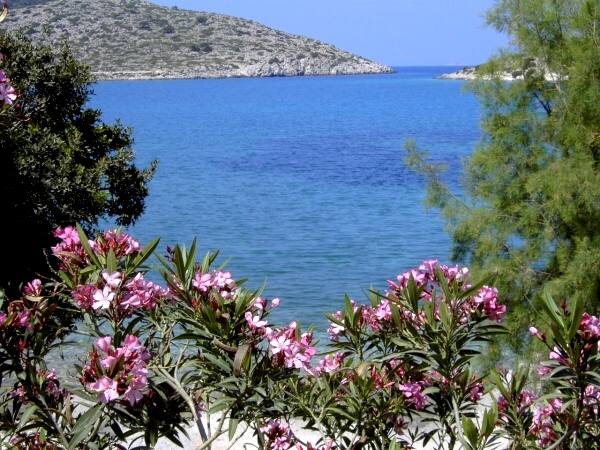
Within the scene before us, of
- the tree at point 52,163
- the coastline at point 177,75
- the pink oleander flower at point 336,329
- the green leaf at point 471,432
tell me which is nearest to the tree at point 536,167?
the tree at point 52,163

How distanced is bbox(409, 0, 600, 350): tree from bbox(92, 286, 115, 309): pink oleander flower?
720cm

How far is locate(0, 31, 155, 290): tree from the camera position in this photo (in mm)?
8336

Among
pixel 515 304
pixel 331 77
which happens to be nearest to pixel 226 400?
pixel 515 304

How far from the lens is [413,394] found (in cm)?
261

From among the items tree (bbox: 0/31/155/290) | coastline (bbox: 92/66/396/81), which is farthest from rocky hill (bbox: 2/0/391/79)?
tree (bbox: 0/31/155/290)

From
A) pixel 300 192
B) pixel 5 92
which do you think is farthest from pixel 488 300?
pixel 300 192

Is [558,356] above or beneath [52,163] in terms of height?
above

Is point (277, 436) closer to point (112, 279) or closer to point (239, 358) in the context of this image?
point (239, 358)

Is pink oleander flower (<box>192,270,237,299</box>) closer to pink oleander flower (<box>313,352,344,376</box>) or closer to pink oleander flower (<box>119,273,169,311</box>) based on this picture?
pink oleander flower (<box>119,273,169,311</box>)

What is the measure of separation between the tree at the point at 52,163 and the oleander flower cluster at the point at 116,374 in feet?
18.6

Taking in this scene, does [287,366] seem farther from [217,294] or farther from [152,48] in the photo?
[152,48]

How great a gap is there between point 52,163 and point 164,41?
10145 cm

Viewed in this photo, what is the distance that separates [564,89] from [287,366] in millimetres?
8032

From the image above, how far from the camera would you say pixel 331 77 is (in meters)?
142
